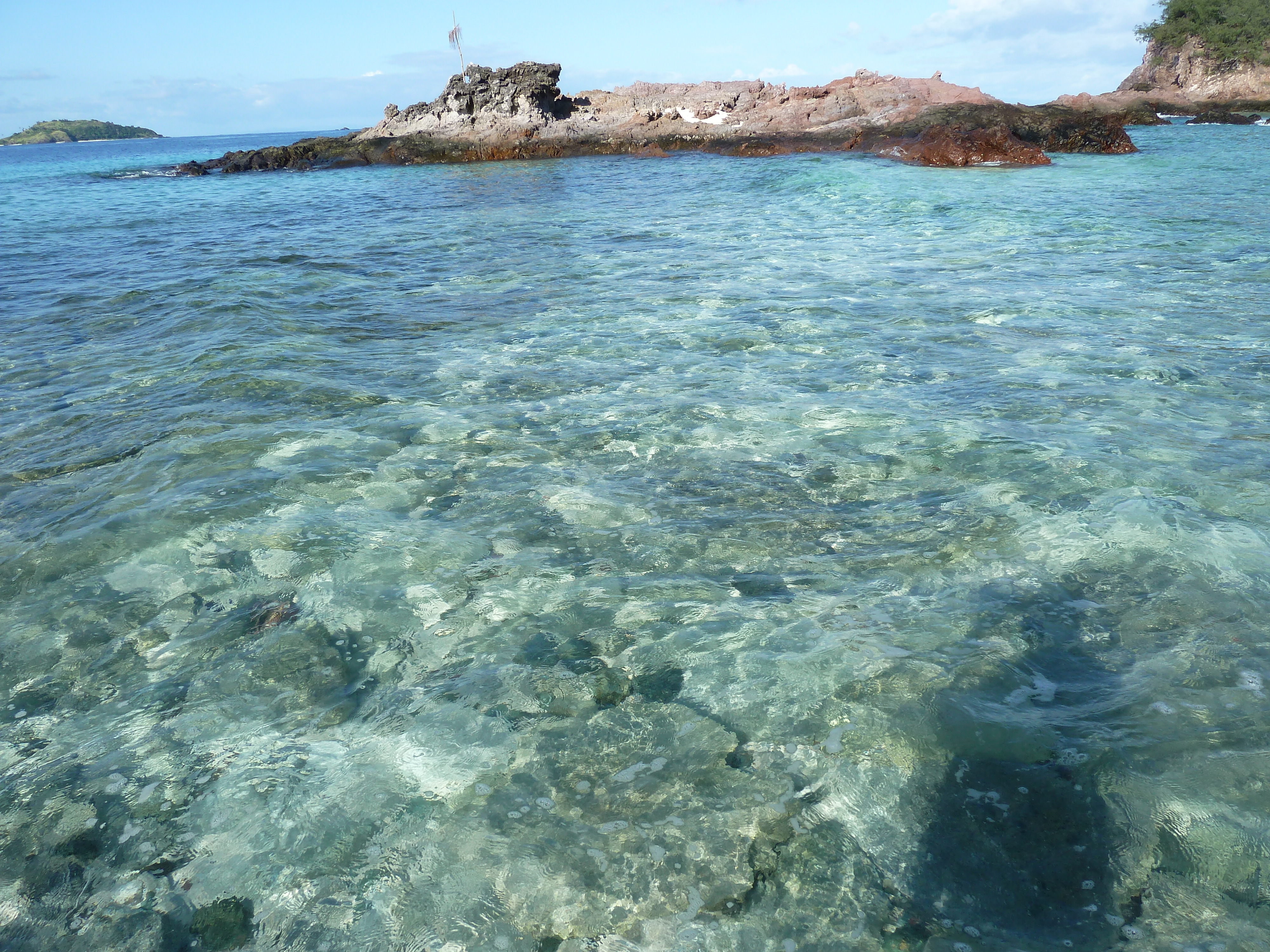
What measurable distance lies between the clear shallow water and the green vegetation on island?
70.4 meters

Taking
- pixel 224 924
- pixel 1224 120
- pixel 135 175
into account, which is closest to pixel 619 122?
pixel 135 175

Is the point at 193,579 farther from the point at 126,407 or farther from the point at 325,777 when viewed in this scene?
the point at 126,407

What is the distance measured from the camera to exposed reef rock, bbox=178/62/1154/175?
114 ft

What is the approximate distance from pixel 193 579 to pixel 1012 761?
4161mm

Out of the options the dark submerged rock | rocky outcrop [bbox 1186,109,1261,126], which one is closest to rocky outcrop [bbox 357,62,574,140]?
rocky outcrop [bbox 1186,109,1261,126]

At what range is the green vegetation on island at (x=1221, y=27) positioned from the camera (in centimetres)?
5656

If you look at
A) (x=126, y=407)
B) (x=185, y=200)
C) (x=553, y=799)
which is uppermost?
(x=185, y=200)

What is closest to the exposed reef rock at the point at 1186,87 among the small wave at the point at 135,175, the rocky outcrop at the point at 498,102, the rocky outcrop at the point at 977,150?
the rocky outcrop at the point at 977,150

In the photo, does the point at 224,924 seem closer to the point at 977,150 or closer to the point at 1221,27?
the point at 977,150

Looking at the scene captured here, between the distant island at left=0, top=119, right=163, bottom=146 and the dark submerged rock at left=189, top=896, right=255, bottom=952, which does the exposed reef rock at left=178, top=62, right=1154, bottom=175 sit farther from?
the distant island at left=0, top=119, right=163, bottom=146

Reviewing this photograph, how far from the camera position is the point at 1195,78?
6084 centimetres

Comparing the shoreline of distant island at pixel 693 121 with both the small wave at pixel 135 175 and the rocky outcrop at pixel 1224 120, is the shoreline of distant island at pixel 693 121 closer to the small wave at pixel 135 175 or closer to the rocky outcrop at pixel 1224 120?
the rocky outcrop at pixel 1224 120

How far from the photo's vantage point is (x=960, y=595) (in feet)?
12.2

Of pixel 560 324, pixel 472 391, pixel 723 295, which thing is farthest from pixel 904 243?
pixel 472 391
